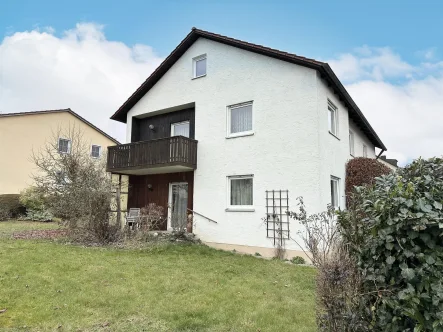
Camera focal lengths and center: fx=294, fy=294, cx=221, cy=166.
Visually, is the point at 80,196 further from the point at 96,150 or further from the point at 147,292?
the point at 96,150

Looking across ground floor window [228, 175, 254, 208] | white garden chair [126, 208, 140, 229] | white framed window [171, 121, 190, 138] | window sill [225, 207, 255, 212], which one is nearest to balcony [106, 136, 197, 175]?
white framed window [171, 121, 190, 138]

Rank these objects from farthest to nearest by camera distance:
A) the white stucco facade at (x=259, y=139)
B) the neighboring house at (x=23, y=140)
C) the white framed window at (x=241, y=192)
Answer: the neighboring house at (x=23, y=140)
the white framed window at (x=241, y=192)
the white stucco facade at (x=259, y=139)

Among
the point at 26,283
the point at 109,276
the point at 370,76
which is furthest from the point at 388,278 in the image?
the point at 370,76

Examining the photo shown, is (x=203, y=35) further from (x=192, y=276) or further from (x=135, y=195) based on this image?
(x=192, y=276)

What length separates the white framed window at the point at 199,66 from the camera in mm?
14062

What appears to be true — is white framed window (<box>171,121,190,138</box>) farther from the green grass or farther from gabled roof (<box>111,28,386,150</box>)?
the green grass

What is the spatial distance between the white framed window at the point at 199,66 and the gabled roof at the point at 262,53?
2.98 ft

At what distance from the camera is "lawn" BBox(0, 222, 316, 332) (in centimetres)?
439

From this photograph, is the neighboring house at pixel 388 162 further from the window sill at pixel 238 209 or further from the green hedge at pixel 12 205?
the green hedge at pixel 12 205

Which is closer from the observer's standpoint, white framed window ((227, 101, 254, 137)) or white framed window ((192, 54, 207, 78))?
white framed window ((227, 101, 254, 137))

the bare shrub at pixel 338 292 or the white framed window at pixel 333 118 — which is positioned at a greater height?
the white framed window at pixel 333 118

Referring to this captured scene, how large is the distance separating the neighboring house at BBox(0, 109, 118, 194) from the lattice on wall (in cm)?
1658

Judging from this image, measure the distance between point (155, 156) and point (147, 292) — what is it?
26.5 ft

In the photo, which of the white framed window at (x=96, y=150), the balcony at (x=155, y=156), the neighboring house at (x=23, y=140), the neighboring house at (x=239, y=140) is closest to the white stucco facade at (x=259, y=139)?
the neighboring house at (x=239, y=140)
